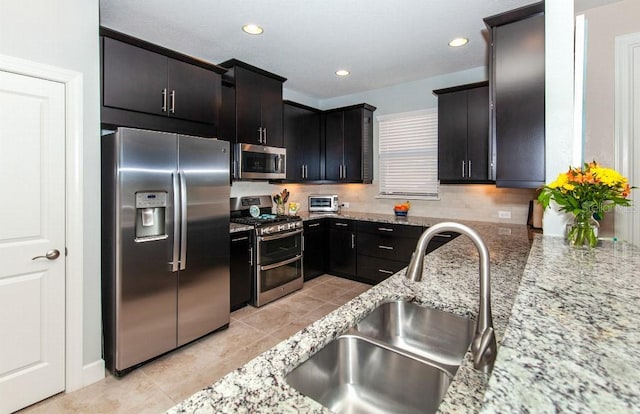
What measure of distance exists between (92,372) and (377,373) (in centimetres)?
223

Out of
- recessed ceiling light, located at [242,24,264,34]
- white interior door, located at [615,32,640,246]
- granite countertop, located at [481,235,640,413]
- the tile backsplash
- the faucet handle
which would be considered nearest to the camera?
granite countertop, located at [481,235,640,413]

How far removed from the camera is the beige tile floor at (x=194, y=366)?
2.00 m

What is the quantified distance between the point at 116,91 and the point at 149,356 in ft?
6.69

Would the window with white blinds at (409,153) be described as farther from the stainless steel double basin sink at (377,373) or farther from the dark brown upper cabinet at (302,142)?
the stainless steel double basin sink at (377,373)

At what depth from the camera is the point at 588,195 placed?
1578 mm

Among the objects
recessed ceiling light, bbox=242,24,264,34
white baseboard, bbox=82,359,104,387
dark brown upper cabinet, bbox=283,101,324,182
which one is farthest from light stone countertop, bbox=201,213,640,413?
dark brown upper cabinet, bbox=283,101,324,182

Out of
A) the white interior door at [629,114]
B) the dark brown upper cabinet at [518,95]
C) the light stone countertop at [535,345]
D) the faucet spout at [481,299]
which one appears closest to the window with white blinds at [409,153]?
the white interior door at [629,114]

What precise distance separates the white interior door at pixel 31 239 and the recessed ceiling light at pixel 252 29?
5.05 ft

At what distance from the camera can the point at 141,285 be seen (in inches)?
91.6

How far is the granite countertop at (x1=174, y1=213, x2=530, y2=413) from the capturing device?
68cm

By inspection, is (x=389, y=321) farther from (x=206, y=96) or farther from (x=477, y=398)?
(x=206, y=96)

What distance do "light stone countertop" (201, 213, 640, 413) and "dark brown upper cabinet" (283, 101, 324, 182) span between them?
10.7ft

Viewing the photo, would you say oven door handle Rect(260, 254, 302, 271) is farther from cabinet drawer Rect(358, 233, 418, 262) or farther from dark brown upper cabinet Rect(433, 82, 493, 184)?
dark brown upper cabinet Rect(433, 82, 493, 184)

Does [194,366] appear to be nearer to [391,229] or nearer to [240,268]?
[240,268]
